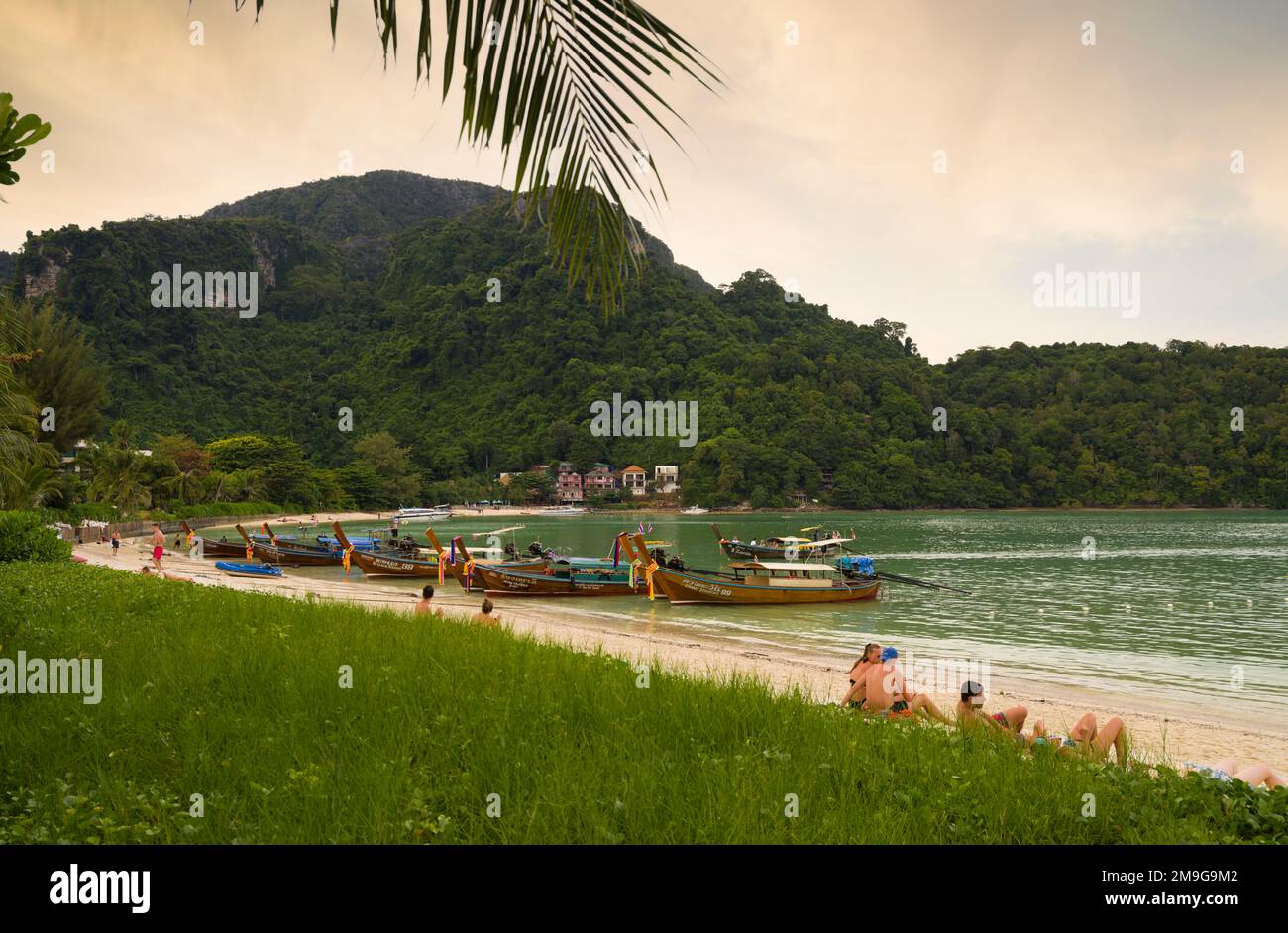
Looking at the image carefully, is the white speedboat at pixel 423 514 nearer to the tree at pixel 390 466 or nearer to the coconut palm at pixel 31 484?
the tree at pixel 390 466

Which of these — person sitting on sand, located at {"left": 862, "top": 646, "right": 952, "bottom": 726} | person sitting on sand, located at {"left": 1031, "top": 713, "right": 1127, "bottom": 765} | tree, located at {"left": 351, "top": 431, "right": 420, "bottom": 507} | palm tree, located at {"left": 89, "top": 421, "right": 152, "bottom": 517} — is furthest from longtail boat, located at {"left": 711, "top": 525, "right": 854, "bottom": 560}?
tree, located at {"left": 351, "top": 431, "right": 420, "bottom": 507}

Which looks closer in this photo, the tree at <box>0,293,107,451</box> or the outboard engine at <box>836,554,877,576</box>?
the outboard engine at <box>836,554,877,576</box>

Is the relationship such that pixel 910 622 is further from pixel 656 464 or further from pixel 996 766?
pixel 656 464

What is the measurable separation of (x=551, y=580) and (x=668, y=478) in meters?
99.1

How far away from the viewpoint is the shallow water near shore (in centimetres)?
1628

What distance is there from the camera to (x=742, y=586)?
85.8 feet

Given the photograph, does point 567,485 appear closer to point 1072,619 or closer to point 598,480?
point 598,480

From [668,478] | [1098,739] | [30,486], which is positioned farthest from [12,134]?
[668,478]

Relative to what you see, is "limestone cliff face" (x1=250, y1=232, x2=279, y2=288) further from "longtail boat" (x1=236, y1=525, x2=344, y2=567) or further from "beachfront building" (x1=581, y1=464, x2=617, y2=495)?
"longtail boat" (x1=236, y1=525, x2=344, y2=567)

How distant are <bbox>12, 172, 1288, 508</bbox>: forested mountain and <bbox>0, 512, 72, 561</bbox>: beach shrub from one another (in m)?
84.6

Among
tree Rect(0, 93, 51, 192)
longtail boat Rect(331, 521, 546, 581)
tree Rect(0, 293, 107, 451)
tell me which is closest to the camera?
tree Rect(0, 93, 51, 192)
